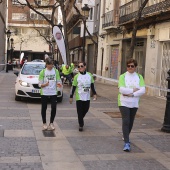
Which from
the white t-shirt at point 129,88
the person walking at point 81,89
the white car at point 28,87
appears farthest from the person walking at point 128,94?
the white car at point 28,87

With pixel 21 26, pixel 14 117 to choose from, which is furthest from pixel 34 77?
pixel 21 26

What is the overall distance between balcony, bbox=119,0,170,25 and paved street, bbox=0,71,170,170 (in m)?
6.60

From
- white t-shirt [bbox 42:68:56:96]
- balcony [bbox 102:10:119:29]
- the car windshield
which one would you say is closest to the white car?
the car windshield

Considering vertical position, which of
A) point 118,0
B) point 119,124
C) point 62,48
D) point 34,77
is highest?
point 118,0

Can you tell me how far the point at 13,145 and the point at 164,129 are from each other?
12.2 ft

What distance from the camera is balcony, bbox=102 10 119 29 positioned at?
24.7 metres

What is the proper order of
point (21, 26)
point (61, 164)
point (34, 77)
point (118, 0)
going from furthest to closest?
point (21, 26), point (118, 0), point (34, 77), point (61, 164)

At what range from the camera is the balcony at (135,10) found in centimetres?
1628

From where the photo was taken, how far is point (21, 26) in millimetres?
78562

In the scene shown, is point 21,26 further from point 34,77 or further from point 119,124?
point 119,124

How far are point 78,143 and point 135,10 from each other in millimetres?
14444

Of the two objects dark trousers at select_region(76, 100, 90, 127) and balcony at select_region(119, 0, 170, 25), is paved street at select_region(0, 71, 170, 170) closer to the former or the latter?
dark trousers at select_region(76, 100, 90, 127)

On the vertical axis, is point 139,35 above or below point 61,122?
above

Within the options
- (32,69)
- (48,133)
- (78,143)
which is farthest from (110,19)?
(78,143)
